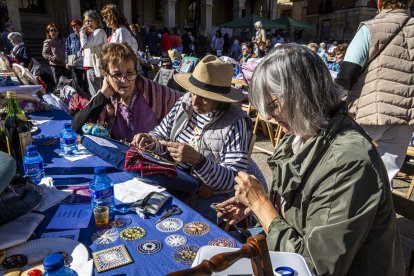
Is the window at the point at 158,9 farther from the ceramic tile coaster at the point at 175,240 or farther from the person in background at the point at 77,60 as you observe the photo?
the ceramic tile coaster at the point at 175,240

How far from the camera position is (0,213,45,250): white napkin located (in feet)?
4.26

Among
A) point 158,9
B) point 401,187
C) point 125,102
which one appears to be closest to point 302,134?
point 125,102

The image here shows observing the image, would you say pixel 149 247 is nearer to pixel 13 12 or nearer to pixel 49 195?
pixel 49 195

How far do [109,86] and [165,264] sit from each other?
2.00m

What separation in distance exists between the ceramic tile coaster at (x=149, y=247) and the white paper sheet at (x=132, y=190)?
0.38m

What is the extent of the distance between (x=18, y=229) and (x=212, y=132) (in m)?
1.25

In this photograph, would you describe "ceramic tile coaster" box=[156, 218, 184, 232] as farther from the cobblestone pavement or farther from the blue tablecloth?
the cobblestone pavement

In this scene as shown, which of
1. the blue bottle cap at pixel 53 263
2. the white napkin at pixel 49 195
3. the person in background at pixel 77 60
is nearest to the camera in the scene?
the blue bottle cap at pixel 53 263

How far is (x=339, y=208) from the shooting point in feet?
3.83

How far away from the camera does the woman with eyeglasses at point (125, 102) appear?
278 cm

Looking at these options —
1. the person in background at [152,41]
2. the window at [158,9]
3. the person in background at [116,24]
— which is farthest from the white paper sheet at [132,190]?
the window at [158,9]

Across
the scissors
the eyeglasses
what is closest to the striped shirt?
the scissors

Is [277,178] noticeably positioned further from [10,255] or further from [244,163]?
[10,255]

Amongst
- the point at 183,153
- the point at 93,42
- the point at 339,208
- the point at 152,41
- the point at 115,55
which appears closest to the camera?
the point at 339,208
